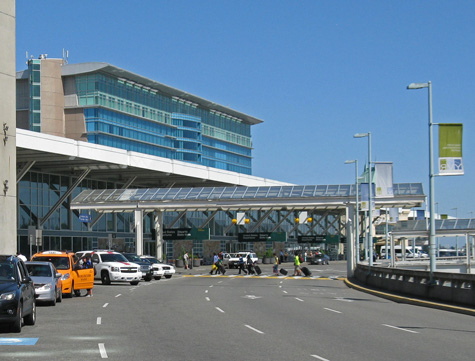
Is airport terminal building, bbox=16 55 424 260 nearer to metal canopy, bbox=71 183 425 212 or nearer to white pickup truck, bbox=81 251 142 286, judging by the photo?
metal canopy, bbox=71 183 425 212

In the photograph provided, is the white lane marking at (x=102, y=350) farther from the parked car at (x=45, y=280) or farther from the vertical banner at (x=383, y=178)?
the vertical banner at (x=383, y=178)

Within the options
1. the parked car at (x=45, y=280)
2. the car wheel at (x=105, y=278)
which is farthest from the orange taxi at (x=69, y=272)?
the car wheel at (x=105, y=278)

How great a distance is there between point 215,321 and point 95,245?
61.3 metres

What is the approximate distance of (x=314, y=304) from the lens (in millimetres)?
28578

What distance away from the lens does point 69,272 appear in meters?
32.3

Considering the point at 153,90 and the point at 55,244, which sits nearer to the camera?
the point at 55,244

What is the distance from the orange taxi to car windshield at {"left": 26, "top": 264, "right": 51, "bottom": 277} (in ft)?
13.4

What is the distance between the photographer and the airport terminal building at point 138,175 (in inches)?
2763

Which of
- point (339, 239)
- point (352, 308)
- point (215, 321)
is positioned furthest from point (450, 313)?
point (339, 239)

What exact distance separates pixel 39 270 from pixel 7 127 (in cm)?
1338

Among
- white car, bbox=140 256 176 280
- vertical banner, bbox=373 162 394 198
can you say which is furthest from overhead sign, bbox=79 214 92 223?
vertical banner, bbox=373 162 394 198

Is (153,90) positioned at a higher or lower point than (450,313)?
higher

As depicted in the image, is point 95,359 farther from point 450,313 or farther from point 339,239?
point 339,239

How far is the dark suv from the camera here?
1705cm
